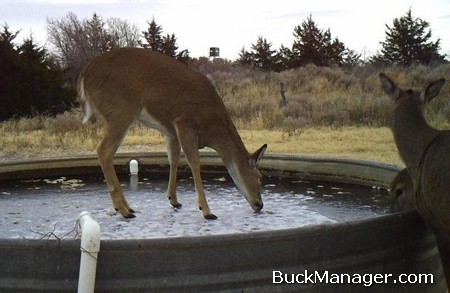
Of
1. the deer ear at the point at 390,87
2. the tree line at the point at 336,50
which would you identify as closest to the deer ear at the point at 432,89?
the deer ear at the point at 390,87

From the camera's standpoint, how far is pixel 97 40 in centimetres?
4059

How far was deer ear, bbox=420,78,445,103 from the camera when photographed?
4132mm

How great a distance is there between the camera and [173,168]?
20.0ft

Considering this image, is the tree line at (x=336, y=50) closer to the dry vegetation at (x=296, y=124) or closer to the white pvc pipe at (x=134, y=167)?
the dry vegetation at (x=296, y=124)

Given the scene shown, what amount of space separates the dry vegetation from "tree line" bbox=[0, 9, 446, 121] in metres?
1.62

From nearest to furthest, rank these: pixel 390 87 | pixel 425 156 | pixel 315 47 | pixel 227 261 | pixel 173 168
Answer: pixel 227 261 < pixel 425 156 < pixel 390 87 < pixel 173 168 < pixel 315 47

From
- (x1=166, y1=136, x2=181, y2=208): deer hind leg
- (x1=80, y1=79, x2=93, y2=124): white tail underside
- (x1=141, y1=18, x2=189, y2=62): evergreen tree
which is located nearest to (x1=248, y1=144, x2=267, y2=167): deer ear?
(x1=166, y1=136, x2=181, y2=208): deer hind leg

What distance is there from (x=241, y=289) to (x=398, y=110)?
1922mm

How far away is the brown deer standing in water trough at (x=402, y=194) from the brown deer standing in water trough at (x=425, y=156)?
0.60 ft

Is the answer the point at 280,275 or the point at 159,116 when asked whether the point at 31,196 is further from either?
the point at 280,275

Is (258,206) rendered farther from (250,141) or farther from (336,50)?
(336,50)

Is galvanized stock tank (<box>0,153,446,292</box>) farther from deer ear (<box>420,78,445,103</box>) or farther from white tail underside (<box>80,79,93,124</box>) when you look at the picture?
white tail underside (<box>80,79,93,124</box>)


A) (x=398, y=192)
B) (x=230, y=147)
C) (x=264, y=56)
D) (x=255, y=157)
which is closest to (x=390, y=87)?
(x=398, y=192)

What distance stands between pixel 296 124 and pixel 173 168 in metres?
11.7
